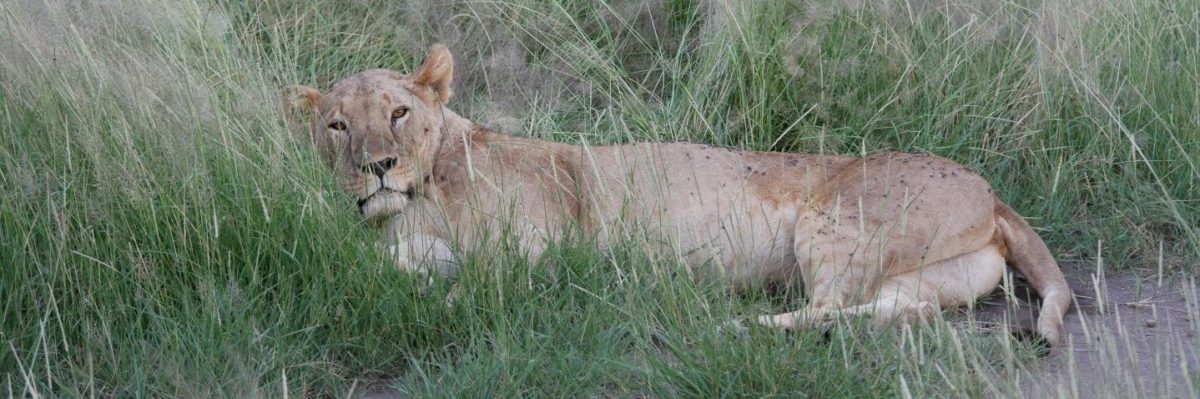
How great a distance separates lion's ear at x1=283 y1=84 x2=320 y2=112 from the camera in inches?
189

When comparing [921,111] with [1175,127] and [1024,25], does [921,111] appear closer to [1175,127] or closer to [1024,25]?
[1024,25]

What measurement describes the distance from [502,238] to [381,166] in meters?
0.79

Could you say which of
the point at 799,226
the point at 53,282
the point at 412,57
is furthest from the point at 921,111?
the point at 53,282

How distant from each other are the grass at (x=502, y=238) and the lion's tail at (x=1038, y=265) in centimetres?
25

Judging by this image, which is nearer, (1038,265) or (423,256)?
(423,256)

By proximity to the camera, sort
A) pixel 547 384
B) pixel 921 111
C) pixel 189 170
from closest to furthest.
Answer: pixel 547 384 < pixel 189 170 < pixel 921 111

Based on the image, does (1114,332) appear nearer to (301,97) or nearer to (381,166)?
(381,166)

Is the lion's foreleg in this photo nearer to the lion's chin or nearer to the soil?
the lion's chin

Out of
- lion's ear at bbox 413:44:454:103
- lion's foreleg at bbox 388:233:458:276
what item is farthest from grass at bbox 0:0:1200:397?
lion's ear at bbox 413:44:454:103

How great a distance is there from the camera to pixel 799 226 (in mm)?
4789

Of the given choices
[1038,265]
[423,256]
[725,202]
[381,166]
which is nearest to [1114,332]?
[1038,265]

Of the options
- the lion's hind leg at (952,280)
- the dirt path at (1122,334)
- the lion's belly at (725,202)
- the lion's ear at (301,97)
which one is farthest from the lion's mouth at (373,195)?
the dirt path at (1122,334)

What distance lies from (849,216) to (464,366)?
5.43 ft

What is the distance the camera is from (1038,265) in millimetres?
4574
